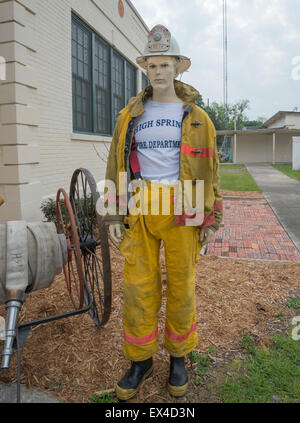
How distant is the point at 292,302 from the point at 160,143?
7.67 ft

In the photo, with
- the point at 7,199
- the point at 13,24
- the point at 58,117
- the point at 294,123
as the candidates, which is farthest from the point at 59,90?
the point at 294,123

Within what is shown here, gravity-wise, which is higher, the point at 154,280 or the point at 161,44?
the point at 161,44

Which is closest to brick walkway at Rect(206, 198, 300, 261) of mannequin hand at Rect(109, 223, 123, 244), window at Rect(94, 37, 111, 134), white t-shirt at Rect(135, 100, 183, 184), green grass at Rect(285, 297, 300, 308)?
green grass at Rect(285, 297, 300, 308)

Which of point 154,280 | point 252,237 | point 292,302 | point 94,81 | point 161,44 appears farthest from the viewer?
point 94,81

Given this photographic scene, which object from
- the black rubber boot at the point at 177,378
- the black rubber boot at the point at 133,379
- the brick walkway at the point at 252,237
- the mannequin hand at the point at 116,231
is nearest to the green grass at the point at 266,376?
the black rubber boot at the point at 177,378

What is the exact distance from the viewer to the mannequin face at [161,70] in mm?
2162

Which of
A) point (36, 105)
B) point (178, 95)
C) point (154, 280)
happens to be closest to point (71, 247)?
point (154, 280)

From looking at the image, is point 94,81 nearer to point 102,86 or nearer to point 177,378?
point 102,86

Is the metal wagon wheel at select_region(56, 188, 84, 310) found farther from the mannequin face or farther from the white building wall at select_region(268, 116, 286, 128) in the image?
the white building wall at select_region(268, 116, 286, 128)

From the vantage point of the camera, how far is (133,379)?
228 cm

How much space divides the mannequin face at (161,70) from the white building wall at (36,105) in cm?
353

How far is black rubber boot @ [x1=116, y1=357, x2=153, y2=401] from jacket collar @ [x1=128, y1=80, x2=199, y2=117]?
5.32 feet
